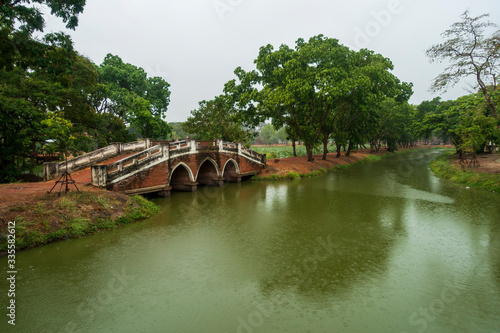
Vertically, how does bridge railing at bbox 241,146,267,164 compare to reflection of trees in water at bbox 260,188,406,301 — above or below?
above

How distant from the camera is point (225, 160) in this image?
20578 mm

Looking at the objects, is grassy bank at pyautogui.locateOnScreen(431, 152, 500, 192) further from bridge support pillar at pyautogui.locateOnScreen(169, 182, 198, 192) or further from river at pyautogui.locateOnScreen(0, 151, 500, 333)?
bridge support pillar at pyautogui.locateOnScreen(169, 182, 198, 192)

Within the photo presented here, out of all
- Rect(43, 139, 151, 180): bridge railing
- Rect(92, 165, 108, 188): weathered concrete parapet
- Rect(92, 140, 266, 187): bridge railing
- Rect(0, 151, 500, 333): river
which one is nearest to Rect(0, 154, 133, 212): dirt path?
Rect(92, 165, 108, 188): weathered concrete parapet

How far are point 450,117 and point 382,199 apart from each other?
20199mm

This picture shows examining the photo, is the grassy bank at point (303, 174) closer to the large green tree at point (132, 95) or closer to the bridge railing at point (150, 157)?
the bridge railing at point (150, 157)

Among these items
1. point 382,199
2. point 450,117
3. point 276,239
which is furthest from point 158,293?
point 450,117

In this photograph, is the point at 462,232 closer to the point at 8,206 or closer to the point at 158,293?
the point at 158,293

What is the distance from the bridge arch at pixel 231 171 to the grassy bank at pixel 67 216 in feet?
35.0

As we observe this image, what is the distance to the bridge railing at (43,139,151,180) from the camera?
46.0 feet

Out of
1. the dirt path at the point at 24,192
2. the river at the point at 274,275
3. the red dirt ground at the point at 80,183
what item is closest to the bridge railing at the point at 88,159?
the red dirt ground at the point at 80,183

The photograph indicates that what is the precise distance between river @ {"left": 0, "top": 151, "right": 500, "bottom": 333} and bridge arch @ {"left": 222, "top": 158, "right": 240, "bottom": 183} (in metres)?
9.57

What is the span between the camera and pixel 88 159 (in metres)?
16.2

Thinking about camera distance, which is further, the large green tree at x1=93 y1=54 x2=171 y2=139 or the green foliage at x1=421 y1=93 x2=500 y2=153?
the large green tree at x1=93 y1=54 x2=171 y2=139

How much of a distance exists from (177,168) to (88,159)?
17.0 ft
